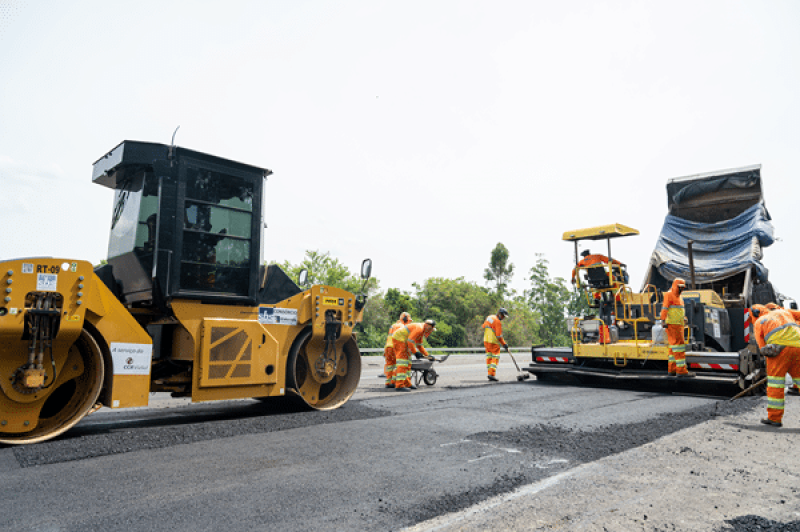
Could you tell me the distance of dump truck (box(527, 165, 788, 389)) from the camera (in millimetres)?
9320

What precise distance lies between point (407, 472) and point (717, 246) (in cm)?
1030

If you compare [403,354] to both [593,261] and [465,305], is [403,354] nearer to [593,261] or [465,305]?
[593,261]

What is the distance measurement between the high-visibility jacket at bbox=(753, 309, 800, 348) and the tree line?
26.6 m

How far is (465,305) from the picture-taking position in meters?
37.1

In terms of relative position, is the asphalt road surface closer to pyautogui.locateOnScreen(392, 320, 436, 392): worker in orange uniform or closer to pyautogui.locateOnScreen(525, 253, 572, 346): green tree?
pyautogui.locateOnScreen(392, 320, 436, 392): worker in orange uniform

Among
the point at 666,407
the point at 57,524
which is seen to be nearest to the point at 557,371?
the point at 666,407

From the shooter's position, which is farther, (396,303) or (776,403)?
(396,303)

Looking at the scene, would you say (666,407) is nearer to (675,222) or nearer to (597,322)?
(597,322)

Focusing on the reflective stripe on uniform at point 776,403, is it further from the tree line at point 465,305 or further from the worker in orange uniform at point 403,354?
the tree line at point 465,305

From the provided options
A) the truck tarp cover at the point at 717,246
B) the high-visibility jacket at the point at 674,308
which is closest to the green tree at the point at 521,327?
the truck tarp cover at the point at 717,246

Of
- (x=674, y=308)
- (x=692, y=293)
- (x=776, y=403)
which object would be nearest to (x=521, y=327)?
(x=692, y=293)

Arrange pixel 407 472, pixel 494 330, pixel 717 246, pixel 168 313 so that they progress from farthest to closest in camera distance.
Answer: pixel 494 330 → pixel 717 246 → pixel 168 313 → pixel 407 472

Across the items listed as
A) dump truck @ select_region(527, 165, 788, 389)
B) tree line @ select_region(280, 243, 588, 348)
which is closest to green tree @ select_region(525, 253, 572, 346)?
tree line @ select_region(280, 243, 588, 348)

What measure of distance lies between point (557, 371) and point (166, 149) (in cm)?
805
